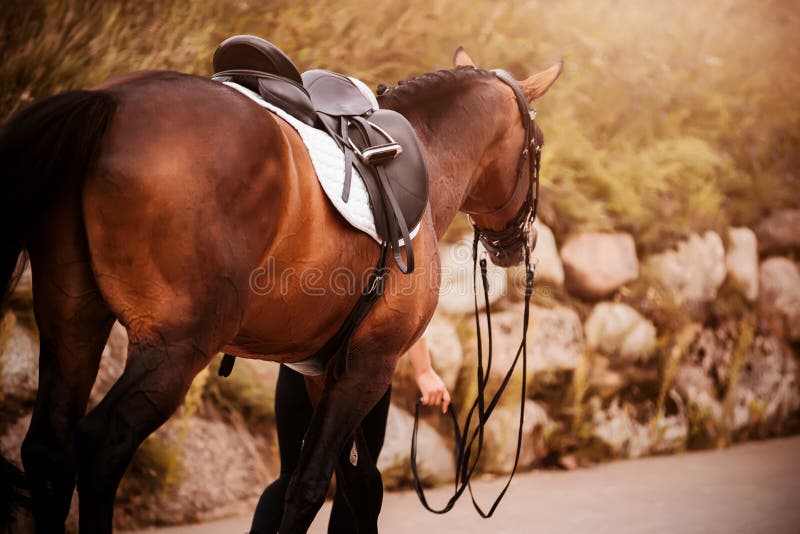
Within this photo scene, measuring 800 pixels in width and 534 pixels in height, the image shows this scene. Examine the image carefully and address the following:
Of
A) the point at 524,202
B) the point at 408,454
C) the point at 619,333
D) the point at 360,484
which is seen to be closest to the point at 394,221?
the point at 360,484

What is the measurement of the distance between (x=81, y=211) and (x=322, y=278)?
24.6 inches

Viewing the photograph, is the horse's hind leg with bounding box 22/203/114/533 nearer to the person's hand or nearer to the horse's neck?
the horse's neck


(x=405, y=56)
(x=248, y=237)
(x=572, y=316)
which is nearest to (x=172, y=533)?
(x=248, y=237)

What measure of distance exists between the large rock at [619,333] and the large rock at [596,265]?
0.45 ft

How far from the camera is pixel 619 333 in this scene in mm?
5859

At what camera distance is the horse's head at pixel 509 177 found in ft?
10.4

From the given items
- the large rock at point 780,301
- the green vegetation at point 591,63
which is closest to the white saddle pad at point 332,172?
the green vegetation at point 591,63

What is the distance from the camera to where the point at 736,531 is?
387 cm

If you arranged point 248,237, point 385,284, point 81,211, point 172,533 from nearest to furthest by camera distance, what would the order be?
point 81,211
point 248,237
point 385,284
point 172,533

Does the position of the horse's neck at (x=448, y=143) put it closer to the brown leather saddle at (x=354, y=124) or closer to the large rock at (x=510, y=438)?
the brown leather saddle at (x=354, y=124)

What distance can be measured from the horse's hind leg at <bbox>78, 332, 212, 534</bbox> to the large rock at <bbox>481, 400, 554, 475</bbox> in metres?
3.53

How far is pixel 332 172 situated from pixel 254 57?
15.8 inches

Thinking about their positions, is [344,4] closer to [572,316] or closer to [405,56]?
[405,56]

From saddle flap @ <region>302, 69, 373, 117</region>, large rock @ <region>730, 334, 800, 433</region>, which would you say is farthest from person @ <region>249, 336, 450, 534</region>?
large rock @ <region>730, 334, 800, 433</region>
